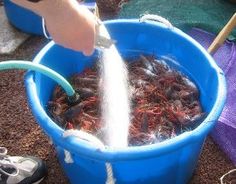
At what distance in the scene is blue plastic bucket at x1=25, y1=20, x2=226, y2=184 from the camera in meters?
1.41

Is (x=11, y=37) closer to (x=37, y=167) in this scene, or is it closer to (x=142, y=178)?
(x=37, y=167)

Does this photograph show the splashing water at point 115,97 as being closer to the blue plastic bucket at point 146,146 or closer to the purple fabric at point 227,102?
the blue plastic bucket at point 146,146

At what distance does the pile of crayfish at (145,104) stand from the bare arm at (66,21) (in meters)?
0.65

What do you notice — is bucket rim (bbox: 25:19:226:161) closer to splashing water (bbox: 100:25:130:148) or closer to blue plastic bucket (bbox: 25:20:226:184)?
blue plastic bucket (bbox: 25:20:226:184)

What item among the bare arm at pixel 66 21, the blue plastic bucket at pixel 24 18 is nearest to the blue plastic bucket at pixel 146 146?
the bare arm at pixel 66 21

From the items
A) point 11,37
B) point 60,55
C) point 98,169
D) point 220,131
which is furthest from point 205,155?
point 11,37

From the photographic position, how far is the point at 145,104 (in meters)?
2.02

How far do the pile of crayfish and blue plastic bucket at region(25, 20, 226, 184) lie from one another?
60mm

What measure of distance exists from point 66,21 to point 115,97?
912 mm

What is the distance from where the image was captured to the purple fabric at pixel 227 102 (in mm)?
2045

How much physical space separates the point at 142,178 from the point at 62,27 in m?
0.73

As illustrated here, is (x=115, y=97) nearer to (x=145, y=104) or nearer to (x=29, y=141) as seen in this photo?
(x=145, y=104)

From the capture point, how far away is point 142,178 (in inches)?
62.5

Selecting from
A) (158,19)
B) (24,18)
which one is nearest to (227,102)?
(158,19)
